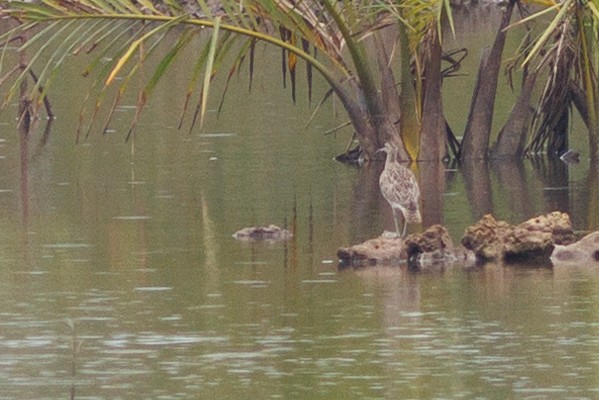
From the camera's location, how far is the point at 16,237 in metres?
20.6

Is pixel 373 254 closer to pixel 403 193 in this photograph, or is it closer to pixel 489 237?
pixel 489 237

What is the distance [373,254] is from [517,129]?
13770mm

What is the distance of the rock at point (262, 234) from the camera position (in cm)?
2012

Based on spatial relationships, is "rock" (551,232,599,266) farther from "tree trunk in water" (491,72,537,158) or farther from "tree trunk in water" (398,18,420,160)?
"tree trunk in water" (491,72,537,158)

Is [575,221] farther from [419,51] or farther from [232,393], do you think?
[232,393]

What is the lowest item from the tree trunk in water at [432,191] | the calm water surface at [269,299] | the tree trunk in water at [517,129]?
the calm water surface at [269,299]

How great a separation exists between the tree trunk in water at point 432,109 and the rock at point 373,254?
11.0 metres

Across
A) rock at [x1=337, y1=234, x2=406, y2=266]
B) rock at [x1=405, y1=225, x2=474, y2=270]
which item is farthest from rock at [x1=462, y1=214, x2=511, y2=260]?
rock at [x1=337, y1=234, x2=406, y2=266]

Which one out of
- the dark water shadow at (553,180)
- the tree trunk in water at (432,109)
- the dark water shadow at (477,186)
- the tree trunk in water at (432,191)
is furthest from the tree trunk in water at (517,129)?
the tree trunk in water at (432,191)

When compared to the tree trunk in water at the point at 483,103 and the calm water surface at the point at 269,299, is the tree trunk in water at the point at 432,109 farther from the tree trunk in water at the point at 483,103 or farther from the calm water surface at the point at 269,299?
the calm water surface at the point at 269,299

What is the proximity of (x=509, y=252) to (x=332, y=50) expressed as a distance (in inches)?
401

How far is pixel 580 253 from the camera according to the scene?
17.7m

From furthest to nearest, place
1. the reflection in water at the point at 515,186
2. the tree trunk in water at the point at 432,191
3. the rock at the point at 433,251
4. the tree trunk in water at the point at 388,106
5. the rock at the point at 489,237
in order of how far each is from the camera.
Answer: the tree trunk in water at the point at 388,106
the reflection in water at the point at 515,186
the tree trunk in water at the point at 432,191
the rock at the point at 489,237
the rock at the point at 433,251

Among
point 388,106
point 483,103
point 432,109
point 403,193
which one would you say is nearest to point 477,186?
point 432,109
